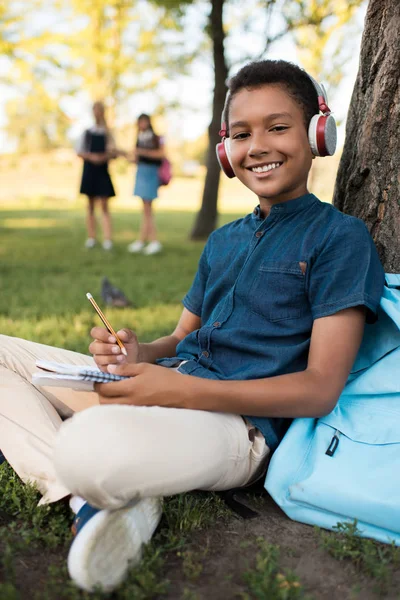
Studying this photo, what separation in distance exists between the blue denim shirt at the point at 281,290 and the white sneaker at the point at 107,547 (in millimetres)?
579

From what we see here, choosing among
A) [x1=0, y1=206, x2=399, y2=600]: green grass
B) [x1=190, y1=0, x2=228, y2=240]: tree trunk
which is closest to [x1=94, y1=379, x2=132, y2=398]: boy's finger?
[x1=0, y1=206, x2=399, y2=600]: green grass

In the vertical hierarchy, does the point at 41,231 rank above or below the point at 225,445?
below

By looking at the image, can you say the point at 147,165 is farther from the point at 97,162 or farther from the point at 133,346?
the point at 133,346

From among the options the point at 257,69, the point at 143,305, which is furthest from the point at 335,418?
the point at 143,305

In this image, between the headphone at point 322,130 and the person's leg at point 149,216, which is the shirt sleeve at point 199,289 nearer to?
the headphone at point 322,130

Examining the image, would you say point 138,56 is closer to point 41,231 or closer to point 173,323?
point 41,231

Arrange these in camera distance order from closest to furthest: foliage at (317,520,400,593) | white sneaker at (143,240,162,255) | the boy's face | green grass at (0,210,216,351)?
foliage at (317,520,400,593), the boy's face, green grass at (0,210,216,351), white sneaker at (143,240,162,255)

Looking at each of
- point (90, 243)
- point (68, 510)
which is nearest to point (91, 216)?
point (90, 243)

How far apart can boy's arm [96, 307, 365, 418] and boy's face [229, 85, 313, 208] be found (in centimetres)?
58

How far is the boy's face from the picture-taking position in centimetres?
241

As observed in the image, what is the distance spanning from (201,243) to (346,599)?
31.3 feet

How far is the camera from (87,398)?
2.67 m

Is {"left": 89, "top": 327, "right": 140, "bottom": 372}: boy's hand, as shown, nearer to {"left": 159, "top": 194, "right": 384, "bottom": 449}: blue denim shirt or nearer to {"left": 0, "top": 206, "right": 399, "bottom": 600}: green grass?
{"left": 159, "top": 194, "right": 384, "bottom": 449}: blue denim shirt

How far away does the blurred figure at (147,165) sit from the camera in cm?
963
